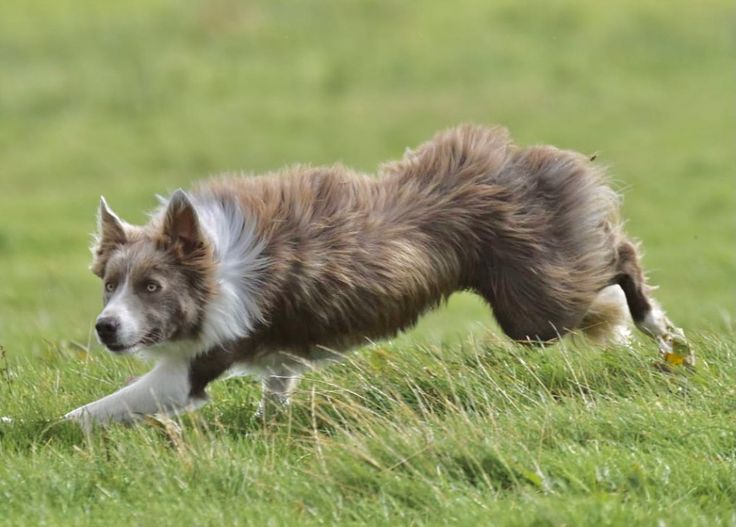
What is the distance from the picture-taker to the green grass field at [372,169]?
589 centimetres

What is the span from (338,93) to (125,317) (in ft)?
63.1

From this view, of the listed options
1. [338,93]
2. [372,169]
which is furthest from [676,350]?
[338,93]

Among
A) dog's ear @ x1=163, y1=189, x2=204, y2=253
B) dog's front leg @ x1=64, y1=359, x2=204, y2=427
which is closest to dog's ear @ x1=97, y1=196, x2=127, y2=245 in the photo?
dog's ear @ x1=163, y1=189, x2=204, y2=253

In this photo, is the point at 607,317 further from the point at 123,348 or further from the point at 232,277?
the point at 123,348

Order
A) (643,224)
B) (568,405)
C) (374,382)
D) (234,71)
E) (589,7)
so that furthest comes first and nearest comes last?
(589,7) → (234,71) → (643,224) → (374,382) → (568,405)

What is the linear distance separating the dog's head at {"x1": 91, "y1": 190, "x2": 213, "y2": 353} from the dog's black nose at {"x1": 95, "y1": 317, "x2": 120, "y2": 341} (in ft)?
0.18

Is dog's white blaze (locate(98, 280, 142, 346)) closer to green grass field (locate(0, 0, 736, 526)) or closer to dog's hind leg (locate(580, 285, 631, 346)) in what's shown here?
green grass field (locate(0, 0, 736, 526))

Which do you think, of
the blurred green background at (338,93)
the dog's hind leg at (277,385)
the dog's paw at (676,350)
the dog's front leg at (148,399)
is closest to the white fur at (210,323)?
the dog's front leg at (148,399)

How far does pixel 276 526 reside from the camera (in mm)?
5535

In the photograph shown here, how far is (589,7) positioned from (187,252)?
2235cm

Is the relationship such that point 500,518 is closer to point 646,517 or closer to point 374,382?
point 646,517

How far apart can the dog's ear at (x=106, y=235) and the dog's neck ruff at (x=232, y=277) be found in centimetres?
42

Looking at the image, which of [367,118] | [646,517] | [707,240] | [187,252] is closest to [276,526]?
[646,517]

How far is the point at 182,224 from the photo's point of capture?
285 inches
